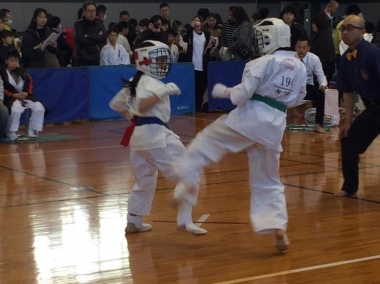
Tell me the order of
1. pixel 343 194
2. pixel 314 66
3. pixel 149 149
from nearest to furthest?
pixel 149 149
pixel 343 194
pixel 314 66

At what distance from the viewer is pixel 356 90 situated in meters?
7.19

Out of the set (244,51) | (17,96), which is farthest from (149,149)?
(244,51)

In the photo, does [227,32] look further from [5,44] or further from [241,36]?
[5,44]

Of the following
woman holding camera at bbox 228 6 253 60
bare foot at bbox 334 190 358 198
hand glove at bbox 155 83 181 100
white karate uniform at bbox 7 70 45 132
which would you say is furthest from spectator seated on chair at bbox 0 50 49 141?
hand glove at bbox 155 83 181 100

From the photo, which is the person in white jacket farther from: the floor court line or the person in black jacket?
the floor court line

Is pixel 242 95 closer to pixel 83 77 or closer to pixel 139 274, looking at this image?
pixel 139 274

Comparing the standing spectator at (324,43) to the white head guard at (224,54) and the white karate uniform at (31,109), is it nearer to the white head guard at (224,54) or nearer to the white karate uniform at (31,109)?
the white head guard at (224,54)

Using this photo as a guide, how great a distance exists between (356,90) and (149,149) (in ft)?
7.72

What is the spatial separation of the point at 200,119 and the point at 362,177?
579 cm

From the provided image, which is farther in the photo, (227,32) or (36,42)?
(227,32)

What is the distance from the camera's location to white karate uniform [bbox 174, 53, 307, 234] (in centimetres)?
533

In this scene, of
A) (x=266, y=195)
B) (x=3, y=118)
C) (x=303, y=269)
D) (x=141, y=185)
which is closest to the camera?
(x=303, y=269)

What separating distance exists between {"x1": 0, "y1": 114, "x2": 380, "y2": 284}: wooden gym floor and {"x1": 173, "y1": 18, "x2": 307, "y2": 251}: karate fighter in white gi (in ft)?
1.15

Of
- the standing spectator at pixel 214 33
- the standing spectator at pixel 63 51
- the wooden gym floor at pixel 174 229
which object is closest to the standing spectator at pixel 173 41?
the standing spectator at pixel 214 33
